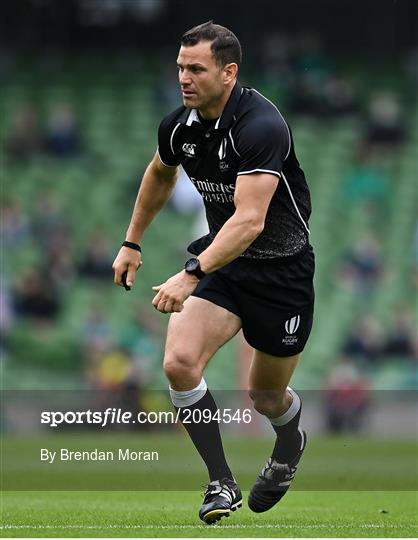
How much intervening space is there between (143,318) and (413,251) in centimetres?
479

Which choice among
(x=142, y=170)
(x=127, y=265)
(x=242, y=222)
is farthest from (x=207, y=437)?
(x=142, y=170)

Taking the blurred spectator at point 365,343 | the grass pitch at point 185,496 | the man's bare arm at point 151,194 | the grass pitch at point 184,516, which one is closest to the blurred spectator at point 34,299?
the blurred spectator at point 365,343

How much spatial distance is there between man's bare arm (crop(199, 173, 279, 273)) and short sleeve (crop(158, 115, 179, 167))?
2.17 ft

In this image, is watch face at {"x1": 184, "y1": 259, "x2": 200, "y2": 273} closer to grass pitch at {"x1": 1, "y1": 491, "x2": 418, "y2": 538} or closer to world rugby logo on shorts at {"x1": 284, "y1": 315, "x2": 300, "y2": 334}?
world rugby logo on shorts at {"x1": 284, "y1": 315, "x2": 300, "y2": 334}

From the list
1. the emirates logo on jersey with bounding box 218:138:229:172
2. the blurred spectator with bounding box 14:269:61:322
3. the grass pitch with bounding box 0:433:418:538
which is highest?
the emirates logo on jersey with bounding box 218:138:229:172

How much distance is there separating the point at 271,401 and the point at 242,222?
1.45 metres

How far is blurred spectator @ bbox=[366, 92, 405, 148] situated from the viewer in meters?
23.1

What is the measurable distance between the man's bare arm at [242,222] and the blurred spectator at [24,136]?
1632 centimetres

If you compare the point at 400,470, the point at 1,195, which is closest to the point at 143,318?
the point at 1,195

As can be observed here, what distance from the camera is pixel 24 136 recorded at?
905 inches

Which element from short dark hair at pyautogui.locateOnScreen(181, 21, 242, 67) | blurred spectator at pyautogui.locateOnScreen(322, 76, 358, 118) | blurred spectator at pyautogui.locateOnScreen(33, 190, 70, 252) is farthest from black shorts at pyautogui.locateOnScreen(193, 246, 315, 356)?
blurred spectator at pyautogui.locateOnScreen(322, 76, 358, 118)

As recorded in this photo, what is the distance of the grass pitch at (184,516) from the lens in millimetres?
6699

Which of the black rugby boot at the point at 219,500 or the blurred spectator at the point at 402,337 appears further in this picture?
the blurred spectator at the point at 402,337

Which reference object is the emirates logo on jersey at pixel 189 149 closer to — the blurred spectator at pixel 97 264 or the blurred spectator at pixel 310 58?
the blurred spectator at pixel 97 264
